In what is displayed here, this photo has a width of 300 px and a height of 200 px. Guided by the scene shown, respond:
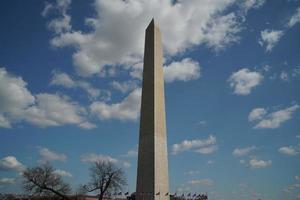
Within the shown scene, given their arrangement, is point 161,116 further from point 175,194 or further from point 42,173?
point 42,173

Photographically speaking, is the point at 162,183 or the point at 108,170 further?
the point at 108,170

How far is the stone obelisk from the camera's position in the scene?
1085 inches

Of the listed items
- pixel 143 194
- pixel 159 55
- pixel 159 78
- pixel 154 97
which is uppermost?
pixel 159 55

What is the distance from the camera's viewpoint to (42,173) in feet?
174

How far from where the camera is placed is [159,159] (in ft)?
93.0

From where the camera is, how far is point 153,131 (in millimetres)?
28641

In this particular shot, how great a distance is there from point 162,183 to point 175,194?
14200 millimetres

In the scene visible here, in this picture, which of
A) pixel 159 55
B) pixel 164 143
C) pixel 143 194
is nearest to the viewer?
pixel 143 194

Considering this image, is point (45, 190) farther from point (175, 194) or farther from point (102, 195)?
point (175, 194)

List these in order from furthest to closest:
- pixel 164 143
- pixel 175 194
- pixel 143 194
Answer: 1. pixel 175 194
2. pixel 164 143
3. pixel 143 194

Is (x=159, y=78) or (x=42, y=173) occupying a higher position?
(x=159, y=78)

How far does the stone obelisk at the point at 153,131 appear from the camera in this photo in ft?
90.4

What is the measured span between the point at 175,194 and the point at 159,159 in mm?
14760

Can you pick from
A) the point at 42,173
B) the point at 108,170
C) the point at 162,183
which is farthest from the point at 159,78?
the point at 42,173
